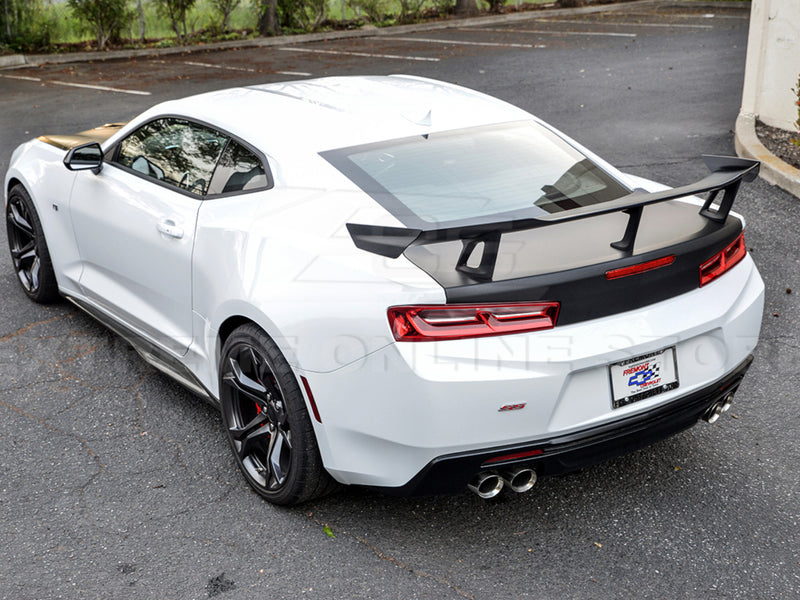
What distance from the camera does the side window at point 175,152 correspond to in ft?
13.1

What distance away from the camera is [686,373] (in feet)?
10.5

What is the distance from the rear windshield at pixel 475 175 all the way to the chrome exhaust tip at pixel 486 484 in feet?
2.98

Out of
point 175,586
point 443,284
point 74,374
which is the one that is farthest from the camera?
point 74,374

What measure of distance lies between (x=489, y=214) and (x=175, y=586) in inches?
70.3

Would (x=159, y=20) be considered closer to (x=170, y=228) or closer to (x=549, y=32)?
(x=549, y=32)

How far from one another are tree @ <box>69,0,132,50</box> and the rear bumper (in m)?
18.4

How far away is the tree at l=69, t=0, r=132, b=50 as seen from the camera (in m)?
19.2

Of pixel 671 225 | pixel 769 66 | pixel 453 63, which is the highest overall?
pixel 671 225

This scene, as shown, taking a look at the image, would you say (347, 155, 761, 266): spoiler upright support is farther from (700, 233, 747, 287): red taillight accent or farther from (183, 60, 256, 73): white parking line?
(183, 60, 256, 73): white parking line

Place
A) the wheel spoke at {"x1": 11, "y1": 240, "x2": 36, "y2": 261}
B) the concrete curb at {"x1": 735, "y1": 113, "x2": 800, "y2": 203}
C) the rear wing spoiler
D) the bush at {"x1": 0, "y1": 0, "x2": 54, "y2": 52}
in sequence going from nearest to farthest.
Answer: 1. the rear wing spoiler
2. the wheel spoke at {"x1": 11, "y1": 240, "x2": 36, "y2": 261}
3. the concrete curb at {"x1": 735, "y1": 113, "x2": 800, "y2": 203}
4. the bush at {"x1": 0, "y1": 0, "x2": 54, "y2": 52}

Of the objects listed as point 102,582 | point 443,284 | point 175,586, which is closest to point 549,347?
point 443,284

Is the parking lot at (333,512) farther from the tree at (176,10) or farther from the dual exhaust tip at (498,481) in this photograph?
the tree at (176,10)

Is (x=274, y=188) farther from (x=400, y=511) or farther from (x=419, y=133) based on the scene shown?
(x=400, y=511)

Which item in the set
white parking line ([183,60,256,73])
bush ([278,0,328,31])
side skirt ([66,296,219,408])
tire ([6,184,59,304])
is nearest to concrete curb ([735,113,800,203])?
side skirt ([66,296,219,408])
